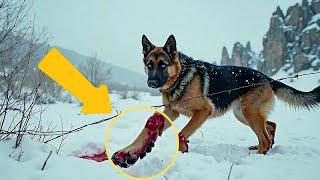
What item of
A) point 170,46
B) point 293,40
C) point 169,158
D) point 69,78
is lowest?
point 169,158

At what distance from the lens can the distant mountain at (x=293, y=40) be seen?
45.3 meters

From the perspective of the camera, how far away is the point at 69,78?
3906 mm

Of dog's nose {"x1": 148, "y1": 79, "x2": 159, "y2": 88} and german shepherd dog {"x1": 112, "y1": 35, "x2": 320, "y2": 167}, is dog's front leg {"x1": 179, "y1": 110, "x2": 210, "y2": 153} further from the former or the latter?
dog's nose {"x1": 148, "y1": 79, "x2": 159, "y2": 88}

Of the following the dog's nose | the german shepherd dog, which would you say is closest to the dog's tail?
the german shepherd dog

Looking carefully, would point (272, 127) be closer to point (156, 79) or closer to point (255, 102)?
point (255, 102)

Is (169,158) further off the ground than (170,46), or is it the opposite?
(170,46)

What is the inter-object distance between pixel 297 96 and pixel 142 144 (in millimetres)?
3636

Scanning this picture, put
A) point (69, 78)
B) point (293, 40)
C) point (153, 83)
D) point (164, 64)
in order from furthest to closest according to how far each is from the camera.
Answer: point (293, 40), point (164, 64), point (153, 83), point (69, 78)

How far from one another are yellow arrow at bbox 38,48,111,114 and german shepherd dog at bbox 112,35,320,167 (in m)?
0.93

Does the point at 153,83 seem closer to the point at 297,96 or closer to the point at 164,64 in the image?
the point at 164,64

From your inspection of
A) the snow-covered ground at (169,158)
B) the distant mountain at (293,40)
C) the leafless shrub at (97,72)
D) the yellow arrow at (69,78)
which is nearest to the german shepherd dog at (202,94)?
the snow-covered ground at (169,158)

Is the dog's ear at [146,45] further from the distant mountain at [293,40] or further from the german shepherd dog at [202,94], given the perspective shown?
the distant mountain at [293,40]

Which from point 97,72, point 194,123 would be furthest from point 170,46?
point 97,72

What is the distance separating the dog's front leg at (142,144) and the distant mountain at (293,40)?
4247 centimetres
